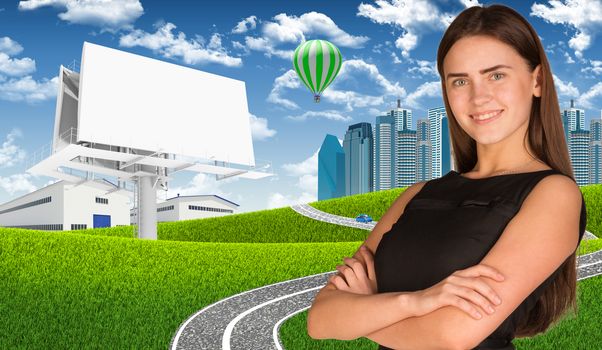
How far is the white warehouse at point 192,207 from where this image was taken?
1896 inches

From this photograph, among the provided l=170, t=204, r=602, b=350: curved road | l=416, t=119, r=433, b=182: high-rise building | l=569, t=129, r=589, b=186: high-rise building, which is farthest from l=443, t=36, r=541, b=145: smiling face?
l=416, t=119, r=433, b=182: high-rise building

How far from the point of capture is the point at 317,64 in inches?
1163

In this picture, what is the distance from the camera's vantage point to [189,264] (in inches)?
542

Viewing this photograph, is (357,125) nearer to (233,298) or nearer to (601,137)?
(601,137)

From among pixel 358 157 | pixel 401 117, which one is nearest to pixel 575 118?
pixel 401 117

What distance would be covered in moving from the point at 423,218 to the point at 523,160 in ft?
1.50

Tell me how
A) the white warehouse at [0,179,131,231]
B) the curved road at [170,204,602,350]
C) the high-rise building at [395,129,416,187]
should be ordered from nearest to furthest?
the curved road at [170,204,602,350], the white warehouse at [0,179,131,231], the high-rise building at [395,129,416,187]

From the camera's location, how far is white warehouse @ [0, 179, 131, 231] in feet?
136

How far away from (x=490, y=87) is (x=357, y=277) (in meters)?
0.89

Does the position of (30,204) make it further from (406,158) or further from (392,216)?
(406,158)

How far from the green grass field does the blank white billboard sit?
18.1ft

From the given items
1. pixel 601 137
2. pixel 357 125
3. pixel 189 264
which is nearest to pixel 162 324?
pixel 189 264

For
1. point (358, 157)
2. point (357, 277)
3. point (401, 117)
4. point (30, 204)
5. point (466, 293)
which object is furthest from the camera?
point (358, 157)

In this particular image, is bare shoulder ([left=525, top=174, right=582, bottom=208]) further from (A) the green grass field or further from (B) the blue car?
(B) the blue car
